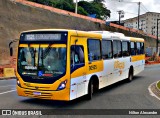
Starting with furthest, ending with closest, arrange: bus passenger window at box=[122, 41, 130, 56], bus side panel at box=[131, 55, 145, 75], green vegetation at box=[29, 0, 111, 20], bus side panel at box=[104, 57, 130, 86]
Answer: green vegetation at box=[29, 0, 111, 20], bus side panel at box=[131, 55, 145, 75], bus passenger window at box=[122, 41, 130, 56], bus side panel at box=[104, 57, 130, 86]

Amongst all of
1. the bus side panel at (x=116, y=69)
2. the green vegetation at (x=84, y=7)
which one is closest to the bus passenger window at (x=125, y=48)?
the bus side panel at (x=116, y=69)

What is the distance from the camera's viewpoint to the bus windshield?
9.92 metres

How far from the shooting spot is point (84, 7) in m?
94.1

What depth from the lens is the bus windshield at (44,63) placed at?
32.6ft

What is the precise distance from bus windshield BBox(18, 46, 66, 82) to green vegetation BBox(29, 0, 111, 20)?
5615cm

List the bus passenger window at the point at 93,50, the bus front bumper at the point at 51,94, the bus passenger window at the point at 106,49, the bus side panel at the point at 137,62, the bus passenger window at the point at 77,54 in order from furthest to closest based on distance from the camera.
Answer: the bus side panel at the point at 137,62
the bus passenger window at the point at 106,49
the bus passenger window at the point at 93,50
the bus passenger window at the point at 77,54
the bus front bumper at the point at 51,94

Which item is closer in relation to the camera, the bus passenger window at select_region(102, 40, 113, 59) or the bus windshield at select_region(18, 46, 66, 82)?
the bus windshield at select_region(18, 46, 66, 82)

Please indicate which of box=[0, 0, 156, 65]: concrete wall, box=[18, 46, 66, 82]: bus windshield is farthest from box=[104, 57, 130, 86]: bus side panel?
box=[0, 0, 156, 65]: concrete wall

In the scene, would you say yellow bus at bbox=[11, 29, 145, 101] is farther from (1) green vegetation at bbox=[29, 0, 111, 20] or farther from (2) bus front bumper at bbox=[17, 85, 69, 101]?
(1) green vegetation at bbox=[29, 0, 111, 20]

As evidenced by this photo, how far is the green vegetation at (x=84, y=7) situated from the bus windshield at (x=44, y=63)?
5615cm

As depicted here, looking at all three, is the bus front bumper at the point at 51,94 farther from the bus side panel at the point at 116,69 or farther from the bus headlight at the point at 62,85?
the bus side panel at the point at 116,69

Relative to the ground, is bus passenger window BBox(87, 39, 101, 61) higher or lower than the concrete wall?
lower

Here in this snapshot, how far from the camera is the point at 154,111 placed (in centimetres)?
966

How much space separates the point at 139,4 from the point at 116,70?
269 feet
